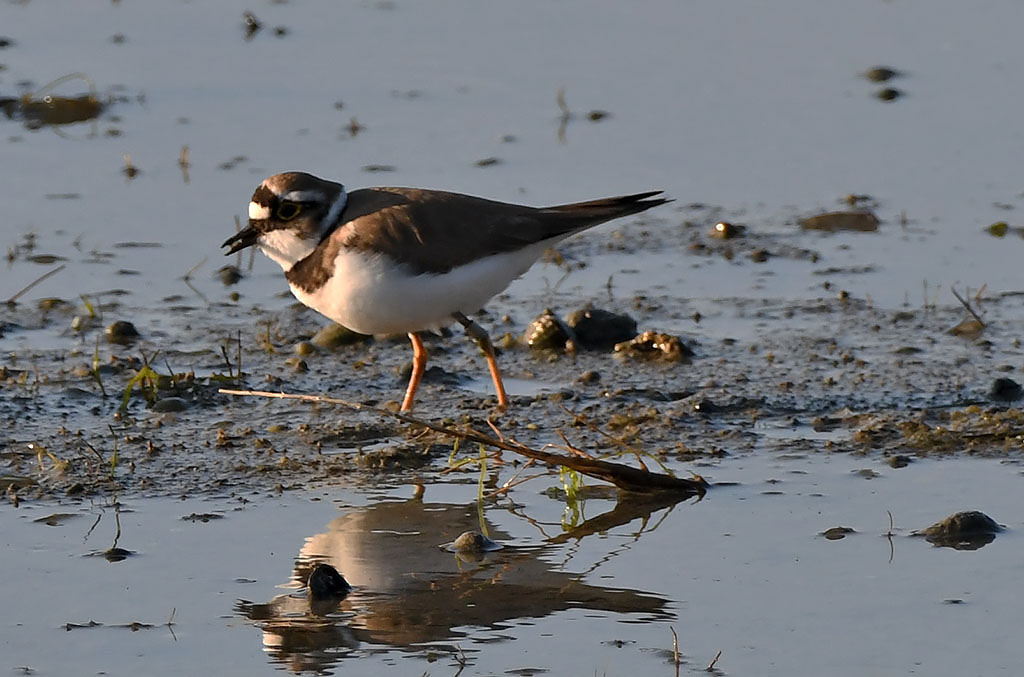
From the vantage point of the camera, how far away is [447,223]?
5.99 m

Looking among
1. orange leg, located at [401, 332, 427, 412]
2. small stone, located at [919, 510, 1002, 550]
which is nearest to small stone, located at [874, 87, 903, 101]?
orange leg, located at [401, 332, 427, 412]

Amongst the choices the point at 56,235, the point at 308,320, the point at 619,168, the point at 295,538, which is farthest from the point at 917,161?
the point at 295,538

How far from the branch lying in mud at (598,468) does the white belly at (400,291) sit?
84cm

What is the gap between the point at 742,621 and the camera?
4160mm

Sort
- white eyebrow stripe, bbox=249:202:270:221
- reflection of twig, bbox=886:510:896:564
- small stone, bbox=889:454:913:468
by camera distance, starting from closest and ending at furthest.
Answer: reflection of twig, bbox=886:510:896:564
small stone, bbox=889:454:913:468
white eyebrow stripe, bbox=249:202:270:221

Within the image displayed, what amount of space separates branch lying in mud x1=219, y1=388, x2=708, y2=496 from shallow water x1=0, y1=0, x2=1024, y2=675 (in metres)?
0.09

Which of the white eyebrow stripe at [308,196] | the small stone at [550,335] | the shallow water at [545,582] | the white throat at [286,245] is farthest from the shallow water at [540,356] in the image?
the white eyebrow stripe at [308,196]

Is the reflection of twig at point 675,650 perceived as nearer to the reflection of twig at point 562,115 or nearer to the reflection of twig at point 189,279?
the reflection of twig at point 189,279

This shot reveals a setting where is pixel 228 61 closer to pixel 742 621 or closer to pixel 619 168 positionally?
pixel 619 168

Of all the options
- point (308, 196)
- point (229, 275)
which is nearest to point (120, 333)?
point (229, 275)

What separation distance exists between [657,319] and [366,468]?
72.9 inches

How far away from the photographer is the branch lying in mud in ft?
16.2

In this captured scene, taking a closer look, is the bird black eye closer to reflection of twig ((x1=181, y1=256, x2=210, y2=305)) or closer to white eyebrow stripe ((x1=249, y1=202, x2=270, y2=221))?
white eyebrow stripe ((x1=249, y1=202, x2=270, y2=221))

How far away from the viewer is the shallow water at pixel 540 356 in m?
4.22
